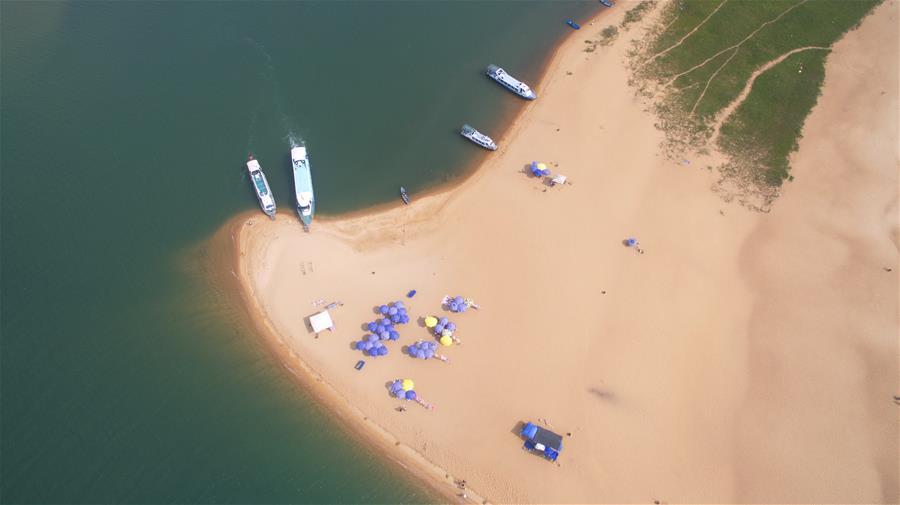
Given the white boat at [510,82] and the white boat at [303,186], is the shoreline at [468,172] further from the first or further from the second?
the white boat at [303,186]

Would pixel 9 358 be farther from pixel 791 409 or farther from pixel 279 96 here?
→ pixel 791 409

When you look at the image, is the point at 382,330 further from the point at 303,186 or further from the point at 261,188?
the point at 261,188

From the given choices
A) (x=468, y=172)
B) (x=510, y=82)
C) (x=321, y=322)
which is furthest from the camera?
(x=510, y=82)

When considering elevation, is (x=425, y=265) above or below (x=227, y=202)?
above

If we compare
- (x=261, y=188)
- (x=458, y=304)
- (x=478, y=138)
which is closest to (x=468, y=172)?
(x=478, y=138)

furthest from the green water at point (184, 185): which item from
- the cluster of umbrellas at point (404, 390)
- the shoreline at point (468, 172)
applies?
the cluster of umbrellas at point (404, 390)

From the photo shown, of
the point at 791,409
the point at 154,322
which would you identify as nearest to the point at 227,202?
the point at 154,322
